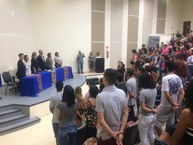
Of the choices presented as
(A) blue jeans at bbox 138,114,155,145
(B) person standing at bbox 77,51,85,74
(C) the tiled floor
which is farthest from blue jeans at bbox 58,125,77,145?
(B) person standing at bbox 77,51,85,74

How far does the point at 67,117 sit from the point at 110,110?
112cm

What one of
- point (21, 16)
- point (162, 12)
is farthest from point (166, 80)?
point (162, 12)

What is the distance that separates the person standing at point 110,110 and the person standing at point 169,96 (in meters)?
1.17

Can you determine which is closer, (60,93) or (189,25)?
(60,93)

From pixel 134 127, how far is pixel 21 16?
799 cm

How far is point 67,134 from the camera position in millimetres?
3193

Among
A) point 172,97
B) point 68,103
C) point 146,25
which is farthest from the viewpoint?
point 146,25

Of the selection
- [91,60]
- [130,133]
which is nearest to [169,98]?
[130,133]

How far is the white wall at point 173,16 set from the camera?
55.0 ft

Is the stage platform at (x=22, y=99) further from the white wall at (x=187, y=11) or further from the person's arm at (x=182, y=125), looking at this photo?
the white wall at (x=187, y=11)

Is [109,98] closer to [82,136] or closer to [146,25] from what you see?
[82,136]

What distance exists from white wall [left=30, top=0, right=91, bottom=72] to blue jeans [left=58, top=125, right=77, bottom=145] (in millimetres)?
8586

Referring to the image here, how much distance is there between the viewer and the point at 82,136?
10.9 ft

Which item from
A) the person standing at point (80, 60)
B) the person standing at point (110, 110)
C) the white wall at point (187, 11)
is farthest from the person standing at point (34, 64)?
the white wall at point (187, 11)
